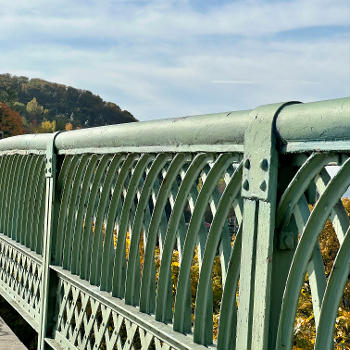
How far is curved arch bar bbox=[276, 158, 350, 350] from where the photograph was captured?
2.01m

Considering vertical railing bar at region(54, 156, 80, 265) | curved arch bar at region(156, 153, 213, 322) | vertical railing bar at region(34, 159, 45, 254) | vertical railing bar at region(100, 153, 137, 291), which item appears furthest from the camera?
vertical railing bar at region(34, 159, 45, 254)

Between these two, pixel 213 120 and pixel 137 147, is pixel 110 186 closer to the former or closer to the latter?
pixel 137 147

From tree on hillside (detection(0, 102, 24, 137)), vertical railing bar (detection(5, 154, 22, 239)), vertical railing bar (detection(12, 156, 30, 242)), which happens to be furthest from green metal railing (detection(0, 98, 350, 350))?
tree on hillside (detection(0, 102, 24, 137))

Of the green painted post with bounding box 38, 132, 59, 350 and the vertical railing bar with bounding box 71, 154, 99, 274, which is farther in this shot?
the green painted post with bounding box 38, 132, 59, 350

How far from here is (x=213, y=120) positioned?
8.51 ft

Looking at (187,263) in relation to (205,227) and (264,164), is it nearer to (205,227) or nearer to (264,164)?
(205,227)

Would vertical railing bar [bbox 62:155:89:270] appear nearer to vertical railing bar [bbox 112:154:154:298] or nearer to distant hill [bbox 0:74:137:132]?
vertical railing bar [bbox 112:154:154:298]

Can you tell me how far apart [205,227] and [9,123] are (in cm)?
5999

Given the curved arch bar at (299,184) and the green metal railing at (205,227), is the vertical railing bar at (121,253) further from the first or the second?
the curved arch bar at (299,184)

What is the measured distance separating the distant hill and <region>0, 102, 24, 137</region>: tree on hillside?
1394 inches

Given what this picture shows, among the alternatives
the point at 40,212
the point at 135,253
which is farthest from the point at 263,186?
the point at 40,212

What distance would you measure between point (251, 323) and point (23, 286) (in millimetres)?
3659

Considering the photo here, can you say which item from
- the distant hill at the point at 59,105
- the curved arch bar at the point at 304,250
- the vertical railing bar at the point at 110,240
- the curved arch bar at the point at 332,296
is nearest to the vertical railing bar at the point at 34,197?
the vertical railing bar at the point at 110,240

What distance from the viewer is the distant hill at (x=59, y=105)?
100188 mm
